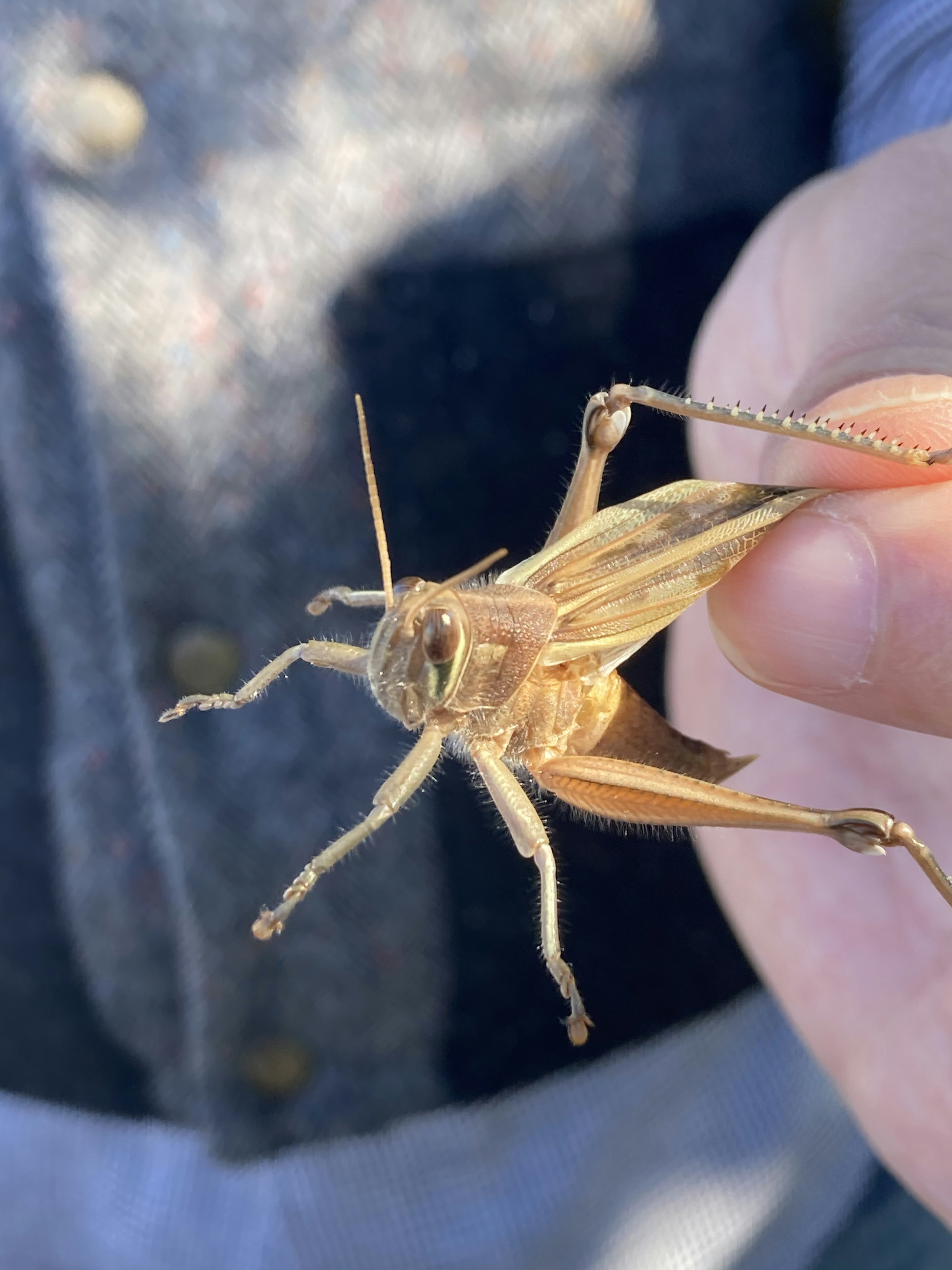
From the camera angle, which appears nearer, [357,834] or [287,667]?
[357,834]

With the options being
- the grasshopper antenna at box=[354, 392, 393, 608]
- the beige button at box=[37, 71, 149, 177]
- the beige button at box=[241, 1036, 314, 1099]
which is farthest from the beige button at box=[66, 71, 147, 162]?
the beige button at box=[241, 1036, 314, 1099]

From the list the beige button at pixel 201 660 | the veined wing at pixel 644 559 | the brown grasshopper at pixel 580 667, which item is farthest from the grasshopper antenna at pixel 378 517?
the beige button at pixel 201 660

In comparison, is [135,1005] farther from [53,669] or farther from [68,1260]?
Answer: [53,669]

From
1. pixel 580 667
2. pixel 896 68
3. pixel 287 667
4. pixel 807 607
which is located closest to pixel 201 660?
pixel 287 667

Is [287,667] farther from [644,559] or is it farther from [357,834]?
[644,559]

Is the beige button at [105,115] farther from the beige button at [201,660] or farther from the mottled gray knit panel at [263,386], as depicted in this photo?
the beige button at [201,660]

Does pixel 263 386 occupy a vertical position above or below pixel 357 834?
above

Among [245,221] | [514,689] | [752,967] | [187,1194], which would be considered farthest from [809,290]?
[187,1194]
